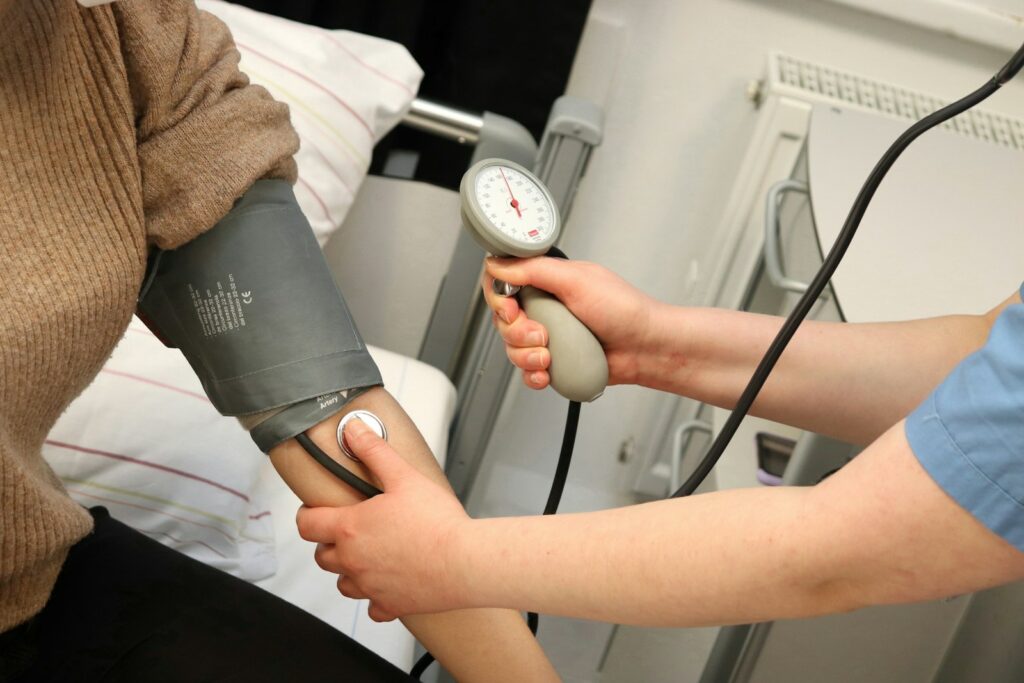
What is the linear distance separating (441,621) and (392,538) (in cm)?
19

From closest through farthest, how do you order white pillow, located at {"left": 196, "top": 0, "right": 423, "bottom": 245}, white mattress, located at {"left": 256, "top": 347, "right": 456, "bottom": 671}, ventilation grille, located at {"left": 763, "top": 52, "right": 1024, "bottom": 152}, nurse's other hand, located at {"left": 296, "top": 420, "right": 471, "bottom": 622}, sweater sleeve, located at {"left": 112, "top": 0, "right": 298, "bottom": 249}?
nurse's other hand, located at {"left": 296, "top": 420, "right": 471, "bottom": 622} < sweater sleeve, located at {"left": 112, "top": 0, "right": 298, "bottom": 249} < white mattress, located at {"left": 256, "top": 347, "right": 456, "bottom": 671} < white pillow, located at {"left": 196, "top": 0, "right": 423, "bottom": 245} < ventilation grille, located at {"left": 763, "top": 52, "right": 1024, "bottom": 152}

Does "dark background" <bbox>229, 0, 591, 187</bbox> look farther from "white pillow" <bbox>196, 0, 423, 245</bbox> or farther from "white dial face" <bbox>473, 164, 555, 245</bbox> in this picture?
"white dial face" <bbox>473, 164, 555, 245</bbox>

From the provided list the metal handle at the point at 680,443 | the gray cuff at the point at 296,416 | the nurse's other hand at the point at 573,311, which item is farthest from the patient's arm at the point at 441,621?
the metal handle at the point at 680,443

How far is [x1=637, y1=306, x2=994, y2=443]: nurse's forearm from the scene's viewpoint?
0.96 metres

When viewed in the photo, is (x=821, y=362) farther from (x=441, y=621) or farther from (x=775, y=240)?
(x=775, y=240)

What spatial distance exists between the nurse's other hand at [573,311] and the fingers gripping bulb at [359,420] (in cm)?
16

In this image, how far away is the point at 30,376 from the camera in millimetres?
812

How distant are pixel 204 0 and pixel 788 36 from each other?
3.50 feet

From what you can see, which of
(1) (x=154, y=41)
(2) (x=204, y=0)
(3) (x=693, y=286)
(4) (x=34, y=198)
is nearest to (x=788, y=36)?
(3) (x=693, y=286)

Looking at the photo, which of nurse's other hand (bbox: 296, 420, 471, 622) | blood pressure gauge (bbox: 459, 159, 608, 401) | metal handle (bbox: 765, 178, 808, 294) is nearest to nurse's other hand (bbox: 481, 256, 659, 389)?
blood pressure gauge (bbox: 459, 159, 608, 401)

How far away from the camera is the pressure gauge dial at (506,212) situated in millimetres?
843

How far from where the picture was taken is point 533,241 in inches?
33.8

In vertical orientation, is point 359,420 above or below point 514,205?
below

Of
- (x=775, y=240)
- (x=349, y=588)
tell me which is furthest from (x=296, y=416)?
(x=775, y=240)
